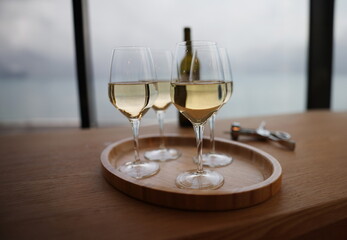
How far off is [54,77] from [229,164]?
6.53 meters

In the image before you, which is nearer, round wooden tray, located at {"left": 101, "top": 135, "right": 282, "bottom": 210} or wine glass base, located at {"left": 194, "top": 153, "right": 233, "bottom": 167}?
round wooden tray, located at {"left": 101, "top": 135, "right": 282, "bottom": 210}

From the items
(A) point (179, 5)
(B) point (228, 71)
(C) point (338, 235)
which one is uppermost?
(A) point (179, 5)

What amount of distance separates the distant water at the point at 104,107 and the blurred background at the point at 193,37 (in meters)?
0.02

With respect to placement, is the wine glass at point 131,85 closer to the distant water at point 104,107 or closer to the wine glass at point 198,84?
the wine glass at point 198,84

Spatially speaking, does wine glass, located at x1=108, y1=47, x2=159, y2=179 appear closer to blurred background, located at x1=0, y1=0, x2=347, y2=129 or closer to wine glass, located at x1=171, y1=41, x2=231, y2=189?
wine glass, located at x1=171, y1=41, x2=231, y2=189

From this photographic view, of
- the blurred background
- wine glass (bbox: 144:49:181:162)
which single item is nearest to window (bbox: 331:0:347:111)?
the blurred background

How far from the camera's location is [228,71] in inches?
27.9

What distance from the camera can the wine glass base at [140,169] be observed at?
73cm

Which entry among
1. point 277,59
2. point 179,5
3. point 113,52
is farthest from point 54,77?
point 113,52

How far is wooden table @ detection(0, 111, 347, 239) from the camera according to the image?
47 cm

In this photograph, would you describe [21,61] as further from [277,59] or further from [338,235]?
[338,235]

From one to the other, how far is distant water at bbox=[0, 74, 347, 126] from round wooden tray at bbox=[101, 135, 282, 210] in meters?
2.68

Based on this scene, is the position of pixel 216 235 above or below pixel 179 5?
below

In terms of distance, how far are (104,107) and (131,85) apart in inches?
115
